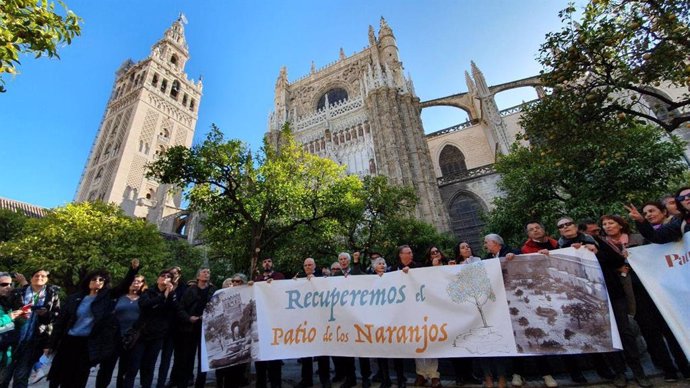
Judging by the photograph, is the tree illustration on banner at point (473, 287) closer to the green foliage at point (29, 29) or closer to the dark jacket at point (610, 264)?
the dark jacket at point (610, 264)

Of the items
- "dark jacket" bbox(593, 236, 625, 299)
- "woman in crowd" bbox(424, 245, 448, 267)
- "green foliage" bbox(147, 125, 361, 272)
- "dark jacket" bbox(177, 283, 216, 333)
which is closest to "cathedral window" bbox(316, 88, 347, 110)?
"green foliage" bbox(147, 125, 361, 272)

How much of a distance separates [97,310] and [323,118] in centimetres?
2547

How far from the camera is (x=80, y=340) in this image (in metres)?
3.92

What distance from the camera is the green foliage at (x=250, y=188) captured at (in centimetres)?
859

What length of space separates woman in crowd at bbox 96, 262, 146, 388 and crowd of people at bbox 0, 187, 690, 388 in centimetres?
1

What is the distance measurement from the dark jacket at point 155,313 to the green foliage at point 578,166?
26.4 ft

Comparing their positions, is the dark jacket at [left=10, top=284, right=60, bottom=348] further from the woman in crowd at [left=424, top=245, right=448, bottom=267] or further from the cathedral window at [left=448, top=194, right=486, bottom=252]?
the cathedral window at [left=448, top=194, right=486, bottom=252]

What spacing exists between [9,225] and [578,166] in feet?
109

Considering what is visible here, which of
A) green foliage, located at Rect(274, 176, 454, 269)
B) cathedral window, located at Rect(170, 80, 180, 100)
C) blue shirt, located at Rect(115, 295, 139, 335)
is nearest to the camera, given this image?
blue shirt, located at Rect(115, 295, 139, 335)

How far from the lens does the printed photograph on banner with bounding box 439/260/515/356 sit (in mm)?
3660

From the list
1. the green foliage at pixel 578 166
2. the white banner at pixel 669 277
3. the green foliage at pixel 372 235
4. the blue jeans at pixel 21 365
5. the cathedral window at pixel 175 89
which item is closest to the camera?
the white banner at pixel 669 277

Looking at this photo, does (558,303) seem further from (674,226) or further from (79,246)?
(79,246)

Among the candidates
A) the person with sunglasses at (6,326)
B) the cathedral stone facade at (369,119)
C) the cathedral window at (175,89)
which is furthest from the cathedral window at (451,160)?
the cathedral window at (175,89)

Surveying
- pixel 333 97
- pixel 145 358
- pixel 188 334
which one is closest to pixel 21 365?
pixel 145 358
